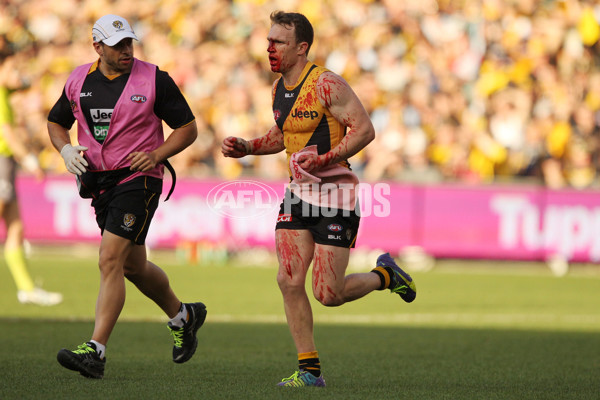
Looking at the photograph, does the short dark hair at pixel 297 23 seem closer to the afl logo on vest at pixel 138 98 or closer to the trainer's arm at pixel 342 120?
the trainer's arm at pixel 342 120

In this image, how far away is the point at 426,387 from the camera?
640 cm

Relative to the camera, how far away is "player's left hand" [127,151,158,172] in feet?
21.2

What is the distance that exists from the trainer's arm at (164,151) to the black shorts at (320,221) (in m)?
0.80

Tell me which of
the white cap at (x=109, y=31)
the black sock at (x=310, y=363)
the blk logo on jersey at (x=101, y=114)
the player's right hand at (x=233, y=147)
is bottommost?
the black sock at (x=310, y=363)

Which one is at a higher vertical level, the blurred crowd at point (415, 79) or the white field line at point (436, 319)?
the blurred crowd at point (415, 79)

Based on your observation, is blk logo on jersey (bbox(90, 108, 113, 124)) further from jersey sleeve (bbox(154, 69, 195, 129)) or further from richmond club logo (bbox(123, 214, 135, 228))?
richmond club logo (bbox(123, 214, 135, 228))

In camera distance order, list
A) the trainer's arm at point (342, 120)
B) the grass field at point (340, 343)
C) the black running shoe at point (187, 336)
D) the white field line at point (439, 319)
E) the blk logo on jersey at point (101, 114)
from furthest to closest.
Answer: the white field line at point (439, 319) < the black running shoe at point (187, 336) < the blk logo on jersey at point (101, 114) < the trainer's arm at point (342, 120) < the grass field at point (340, 343)

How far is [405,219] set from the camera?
1759cm

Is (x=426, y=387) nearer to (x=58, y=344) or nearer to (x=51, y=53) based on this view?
(x=58, y=344)

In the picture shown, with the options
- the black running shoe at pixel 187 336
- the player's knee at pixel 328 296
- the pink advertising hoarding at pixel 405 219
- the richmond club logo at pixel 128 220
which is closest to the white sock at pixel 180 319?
the black running shoe at pixel 187 336

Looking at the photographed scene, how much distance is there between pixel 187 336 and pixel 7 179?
520cm

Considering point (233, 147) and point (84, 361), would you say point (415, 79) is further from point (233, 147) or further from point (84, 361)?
point (84, 361)

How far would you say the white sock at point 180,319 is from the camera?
7.18m

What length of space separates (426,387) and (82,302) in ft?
20.3
